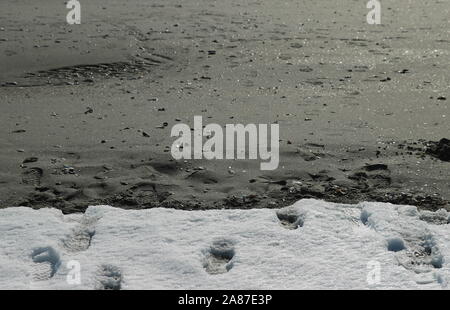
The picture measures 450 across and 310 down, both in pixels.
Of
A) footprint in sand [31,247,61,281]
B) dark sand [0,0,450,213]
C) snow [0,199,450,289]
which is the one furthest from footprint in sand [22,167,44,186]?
footprint in sand [31,247,61,281]

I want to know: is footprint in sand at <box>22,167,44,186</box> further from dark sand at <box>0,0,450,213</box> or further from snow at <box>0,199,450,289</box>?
snow at <box>0,199,450,289</box>

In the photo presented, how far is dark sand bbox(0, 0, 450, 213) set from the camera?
5148 mm

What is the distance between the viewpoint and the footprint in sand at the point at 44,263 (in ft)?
13.2

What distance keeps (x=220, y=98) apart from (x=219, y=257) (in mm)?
2955

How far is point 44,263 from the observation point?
4145mm

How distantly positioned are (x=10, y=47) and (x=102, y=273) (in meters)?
5.18

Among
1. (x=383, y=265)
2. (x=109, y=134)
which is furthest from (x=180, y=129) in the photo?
(x=383, y=265)

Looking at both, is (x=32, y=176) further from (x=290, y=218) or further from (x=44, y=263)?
(x=290, y=218)

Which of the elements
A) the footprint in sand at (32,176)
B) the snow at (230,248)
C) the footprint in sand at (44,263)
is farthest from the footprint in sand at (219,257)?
the footprint in sand at (32,176)

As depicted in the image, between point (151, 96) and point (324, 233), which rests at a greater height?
point (151, 96)

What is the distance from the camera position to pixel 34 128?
6.14 metres
